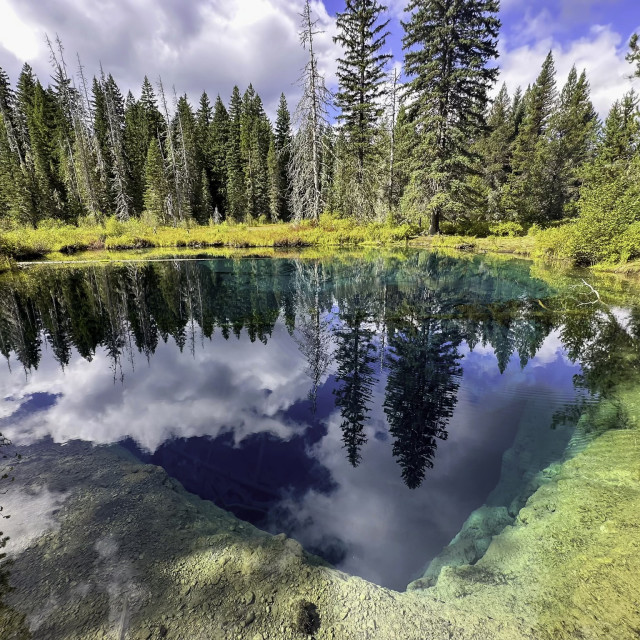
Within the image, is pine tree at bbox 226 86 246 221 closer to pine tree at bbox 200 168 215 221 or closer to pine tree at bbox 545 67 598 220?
pine tree at bbox 200 168 215 221

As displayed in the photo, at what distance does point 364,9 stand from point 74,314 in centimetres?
3245

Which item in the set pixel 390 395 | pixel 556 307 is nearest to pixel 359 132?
pixel 556 307

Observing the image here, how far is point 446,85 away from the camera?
76.7 feet

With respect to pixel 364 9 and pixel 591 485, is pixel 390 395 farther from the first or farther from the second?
pixel 364 9

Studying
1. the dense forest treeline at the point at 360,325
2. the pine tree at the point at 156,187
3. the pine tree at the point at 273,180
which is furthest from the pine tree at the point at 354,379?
the pine tree at the point at 273,180

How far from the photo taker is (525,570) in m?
2.73

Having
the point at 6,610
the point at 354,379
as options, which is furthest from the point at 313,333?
the point at 6,610

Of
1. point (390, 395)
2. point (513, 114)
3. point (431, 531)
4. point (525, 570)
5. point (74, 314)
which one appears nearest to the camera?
point (525, 570)

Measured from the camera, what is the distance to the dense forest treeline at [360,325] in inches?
221

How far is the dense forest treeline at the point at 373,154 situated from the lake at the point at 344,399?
1197 cm

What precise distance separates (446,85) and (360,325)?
23.2 m

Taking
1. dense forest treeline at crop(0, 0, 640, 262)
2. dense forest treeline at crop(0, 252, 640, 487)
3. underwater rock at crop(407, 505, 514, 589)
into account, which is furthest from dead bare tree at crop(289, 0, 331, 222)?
underwater rock at crop(407, 505, 514, 589)

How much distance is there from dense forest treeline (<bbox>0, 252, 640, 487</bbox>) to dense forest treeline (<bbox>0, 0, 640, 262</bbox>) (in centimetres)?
923

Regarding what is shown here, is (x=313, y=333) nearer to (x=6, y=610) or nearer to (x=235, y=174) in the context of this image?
(x=6, y=610)
